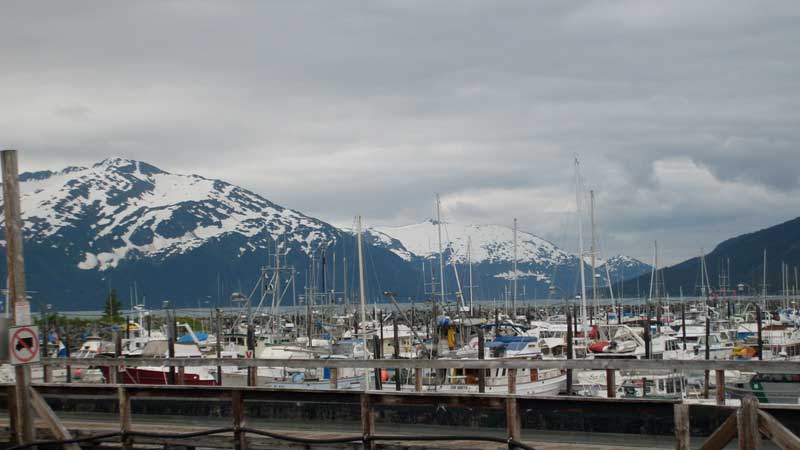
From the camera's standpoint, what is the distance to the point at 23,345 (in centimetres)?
1858

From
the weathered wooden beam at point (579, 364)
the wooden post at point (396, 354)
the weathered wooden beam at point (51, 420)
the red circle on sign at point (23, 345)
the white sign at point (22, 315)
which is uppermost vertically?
the white sign at point (22, 315)

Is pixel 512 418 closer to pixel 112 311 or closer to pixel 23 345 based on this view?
pixel 23 345

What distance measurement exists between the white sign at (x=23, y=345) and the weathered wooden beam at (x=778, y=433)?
1246 centimetres

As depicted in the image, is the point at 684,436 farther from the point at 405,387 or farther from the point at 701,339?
the point at 701,339

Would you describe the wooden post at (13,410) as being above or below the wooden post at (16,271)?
below

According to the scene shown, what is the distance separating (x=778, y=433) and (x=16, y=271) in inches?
542

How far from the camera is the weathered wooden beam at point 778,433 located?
1277 centimetres

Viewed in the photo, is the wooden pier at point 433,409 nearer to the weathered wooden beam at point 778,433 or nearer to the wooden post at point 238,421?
the wooden post at point 238,421

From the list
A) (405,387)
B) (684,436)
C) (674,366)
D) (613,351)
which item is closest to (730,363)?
(674,366)

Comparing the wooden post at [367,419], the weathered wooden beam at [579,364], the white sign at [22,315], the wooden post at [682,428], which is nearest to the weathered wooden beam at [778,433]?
the wooden post at [682,428]

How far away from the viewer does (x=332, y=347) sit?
61.7 metres

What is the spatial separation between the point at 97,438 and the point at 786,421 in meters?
11.9

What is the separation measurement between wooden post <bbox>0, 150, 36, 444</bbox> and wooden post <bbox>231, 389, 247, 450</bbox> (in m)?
4.05

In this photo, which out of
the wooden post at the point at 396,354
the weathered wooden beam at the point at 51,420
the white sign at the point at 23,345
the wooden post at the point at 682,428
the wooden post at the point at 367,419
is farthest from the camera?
the wooden post at the point at 396,354
